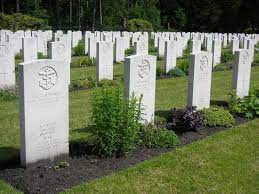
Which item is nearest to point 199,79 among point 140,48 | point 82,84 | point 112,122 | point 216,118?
point 216,118

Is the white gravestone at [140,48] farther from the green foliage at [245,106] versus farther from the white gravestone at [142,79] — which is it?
the white gravestone at [142,79]

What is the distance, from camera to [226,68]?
20.2 metres

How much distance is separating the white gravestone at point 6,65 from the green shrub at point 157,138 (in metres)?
7.08

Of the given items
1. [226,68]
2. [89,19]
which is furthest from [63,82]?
[89,19]

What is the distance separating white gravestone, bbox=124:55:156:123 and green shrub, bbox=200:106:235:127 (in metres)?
1.28

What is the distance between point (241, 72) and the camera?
36.7ft

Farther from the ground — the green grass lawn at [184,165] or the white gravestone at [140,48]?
the white gravestone at [140,48]

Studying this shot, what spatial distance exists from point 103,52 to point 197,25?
4716cm

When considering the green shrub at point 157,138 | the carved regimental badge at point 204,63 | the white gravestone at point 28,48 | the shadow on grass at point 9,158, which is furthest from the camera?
the white gravestone at point 28,48

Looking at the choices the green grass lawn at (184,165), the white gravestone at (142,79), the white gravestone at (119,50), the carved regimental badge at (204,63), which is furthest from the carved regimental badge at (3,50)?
the white gravestone at (119,50)

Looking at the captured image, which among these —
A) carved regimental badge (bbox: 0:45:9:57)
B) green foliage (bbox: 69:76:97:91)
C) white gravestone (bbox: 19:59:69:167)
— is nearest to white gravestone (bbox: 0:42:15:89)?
carved regimental badge (bbox: 0:45:9:57)

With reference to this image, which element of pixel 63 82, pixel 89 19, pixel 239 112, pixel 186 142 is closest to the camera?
pixel 63 82

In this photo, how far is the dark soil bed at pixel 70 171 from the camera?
5.90m

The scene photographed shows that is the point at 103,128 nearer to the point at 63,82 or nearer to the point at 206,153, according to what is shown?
the point at 63,82
